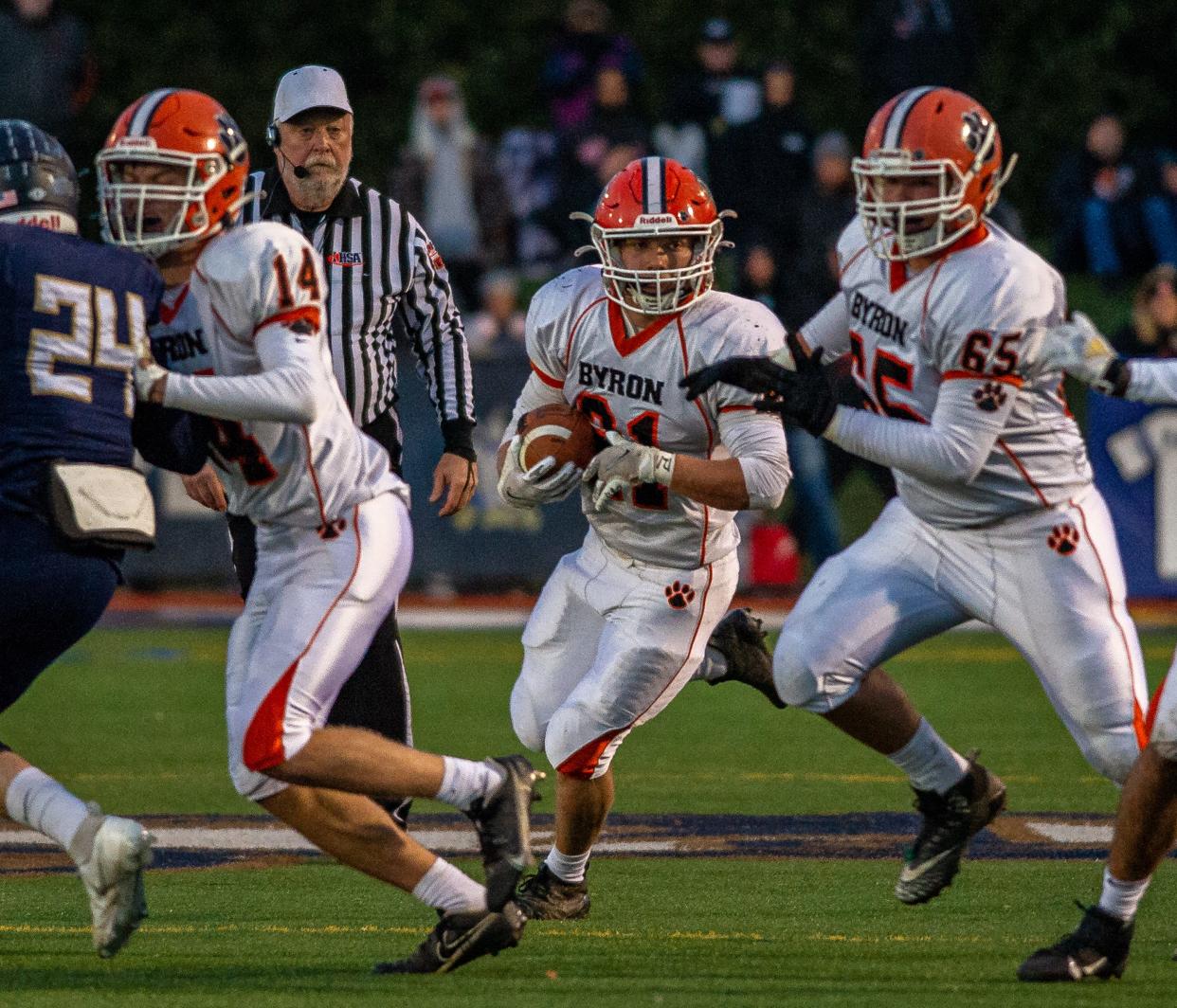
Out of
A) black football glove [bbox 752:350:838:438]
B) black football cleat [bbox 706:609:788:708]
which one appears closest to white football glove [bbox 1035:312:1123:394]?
black football glove [bbox 752:350:838:438]

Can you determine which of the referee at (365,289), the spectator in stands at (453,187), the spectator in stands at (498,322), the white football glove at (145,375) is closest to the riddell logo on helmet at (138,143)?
the white football glove at (145,375)

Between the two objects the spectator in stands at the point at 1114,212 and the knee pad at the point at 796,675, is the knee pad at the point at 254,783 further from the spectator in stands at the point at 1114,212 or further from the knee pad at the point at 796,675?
the spectator in stands at the point at 1114,212

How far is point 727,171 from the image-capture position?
36.7 ft

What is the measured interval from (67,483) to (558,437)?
133cm

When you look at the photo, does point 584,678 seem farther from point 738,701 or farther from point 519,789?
point 738,701

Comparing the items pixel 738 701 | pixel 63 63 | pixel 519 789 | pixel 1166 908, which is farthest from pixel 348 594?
pixel 63 63

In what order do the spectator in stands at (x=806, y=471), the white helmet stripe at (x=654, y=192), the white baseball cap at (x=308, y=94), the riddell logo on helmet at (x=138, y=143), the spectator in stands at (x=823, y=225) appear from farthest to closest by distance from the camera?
the spectator in stands at (x=823, y=225) → the spectator in stands at (x=806, y=471) → the white baseball cap at (x=308, y=94) → the white helmet stripe at (x=654, y=192) → the riddell logo on helmet at (x=138, y=143)

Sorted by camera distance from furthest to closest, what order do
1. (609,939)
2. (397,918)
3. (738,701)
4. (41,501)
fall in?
(738,701)
(397,918)
(609,939)
(41,501)

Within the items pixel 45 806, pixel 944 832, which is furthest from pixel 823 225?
pixel 45 806

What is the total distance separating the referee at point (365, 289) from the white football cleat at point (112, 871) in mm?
1200

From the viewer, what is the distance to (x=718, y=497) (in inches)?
194

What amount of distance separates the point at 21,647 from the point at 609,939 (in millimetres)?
1344

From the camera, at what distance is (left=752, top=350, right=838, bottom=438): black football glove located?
458 cm

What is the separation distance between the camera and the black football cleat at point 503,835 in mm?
4340
